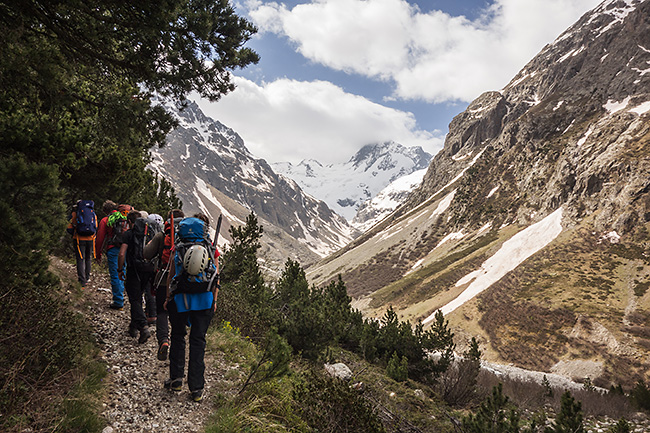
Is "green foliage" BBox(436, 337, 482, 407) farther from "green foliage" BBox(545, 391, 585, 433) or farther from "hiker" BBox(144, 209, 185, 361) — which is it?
"hiker" BBox(144, 209, 185, 361)

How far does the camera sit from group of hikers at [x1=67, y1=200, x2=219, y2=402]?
473 cm

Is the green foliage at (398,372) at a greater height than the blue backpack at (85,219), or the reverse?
the blue backpack at (85,219)

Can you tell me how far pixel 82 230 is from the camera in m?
8.01

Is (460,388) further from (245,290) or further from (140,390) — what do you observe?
(140,390)

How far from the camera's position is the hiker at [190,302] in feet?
15.4

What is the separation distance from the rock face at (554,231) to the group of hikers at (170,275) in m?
36.2

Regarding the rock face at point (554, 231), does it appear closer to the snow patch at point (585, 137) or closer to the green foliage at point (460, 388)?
the snow patch at point (585, 137)

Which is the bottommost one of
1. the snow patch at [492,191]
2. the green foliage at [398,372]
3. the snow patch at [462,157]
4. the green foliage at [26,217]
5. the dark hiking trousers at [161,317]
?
the green foliage at [398,372]

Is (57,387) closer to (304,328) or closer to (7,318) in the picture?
(7,318)

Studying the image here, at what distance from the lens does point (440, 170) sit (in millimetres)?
137375

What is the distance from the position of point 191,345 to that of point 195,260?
1288 millimetres

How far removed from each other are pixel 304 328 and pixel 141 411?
20.5ft

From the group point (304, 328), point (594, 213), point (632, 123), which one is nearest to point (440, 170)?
point (632, 123)

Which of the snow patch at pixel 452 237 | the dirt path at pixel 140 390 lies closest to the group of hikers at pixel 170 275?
the dirt path at pixel 140 390
